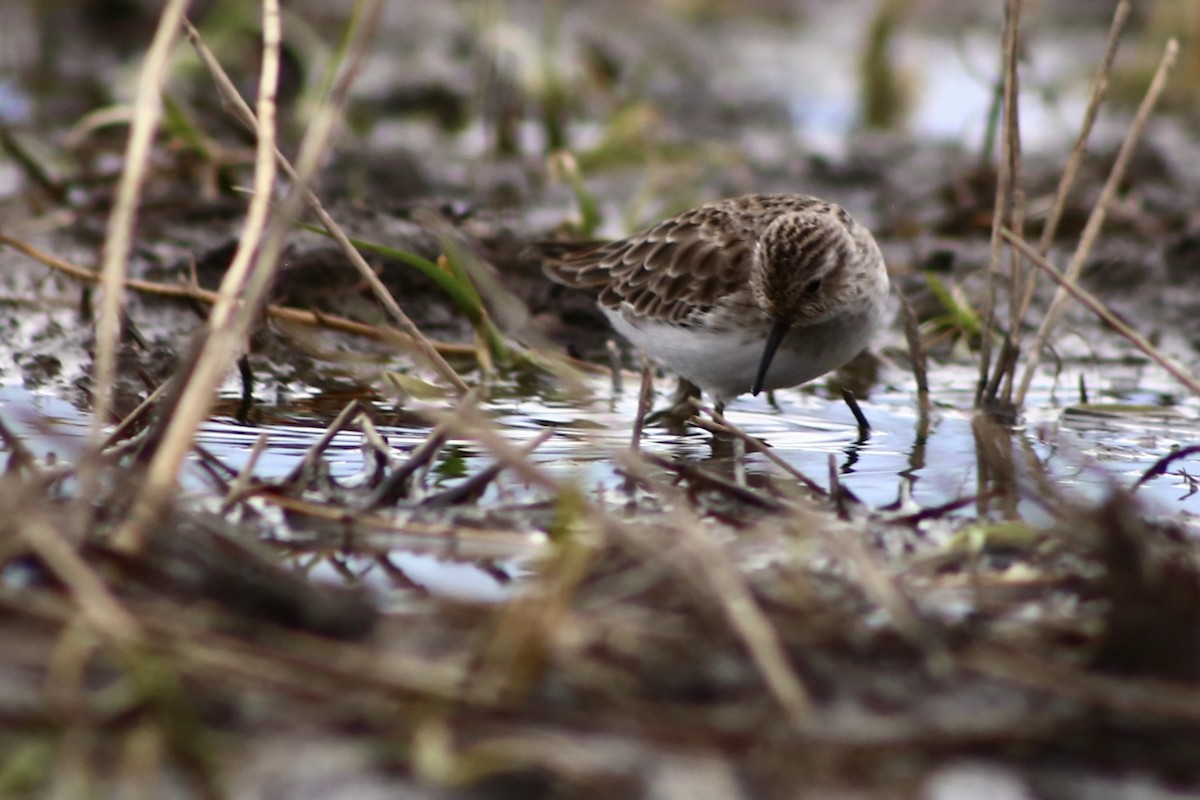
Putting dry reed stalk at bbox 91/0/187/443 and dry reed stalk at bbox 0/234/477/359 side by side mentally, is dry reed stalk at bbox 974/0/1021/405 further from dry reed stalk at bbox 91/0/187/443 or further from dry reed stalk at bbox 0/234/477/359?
dry reed stalk at bbox 91/0/187/443

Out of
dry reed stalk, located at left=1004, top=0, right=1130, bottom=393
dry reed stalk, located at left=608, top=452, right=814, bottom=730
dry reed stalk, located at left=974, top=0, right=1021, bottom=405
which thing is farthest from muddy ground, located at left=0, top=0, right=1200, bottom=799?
dry reed stalk, located at left=974, top=0, right=1021, bottom=405

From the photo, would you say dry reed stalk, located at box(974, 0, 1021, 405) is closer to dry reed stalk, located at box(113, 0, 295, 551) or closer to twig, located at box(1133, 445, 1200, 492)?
twig, located at box(1133, 445, 1200, 492)

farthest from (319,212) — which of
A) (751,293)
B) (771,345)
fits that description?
(751,293)

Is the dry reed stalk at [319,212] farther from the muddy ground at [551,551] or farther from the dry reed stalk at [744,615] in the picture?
the dry reed stalk at [744,615]

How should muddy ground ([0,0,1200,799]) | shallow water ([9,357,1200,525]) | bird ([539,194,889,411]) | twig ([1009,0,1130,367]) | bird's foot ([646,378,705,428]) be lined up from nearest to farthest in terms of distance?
1. muddy ground ([0,0,1200,799])
2. shallow water ([9,357,1200,525])
3. twig ([1009,0,1130,367])
4. bird ([539,194,889,411])
5. bird's foot ([646,378,705,428])

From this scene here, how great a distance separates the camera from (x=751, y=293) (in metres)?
5.85

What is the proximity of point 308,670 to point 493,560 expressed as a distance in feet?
3.68

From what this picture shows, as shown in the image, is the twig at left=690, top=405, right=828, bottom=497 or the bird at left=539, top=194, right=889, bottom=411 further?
the bird at left=539, top=194, right=889, bottom=411

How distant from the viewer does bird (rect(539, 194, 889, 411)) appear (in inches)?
219

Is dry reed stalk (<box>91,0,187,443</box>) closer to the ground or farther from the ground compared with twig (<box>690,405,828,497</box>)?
farther from the ground

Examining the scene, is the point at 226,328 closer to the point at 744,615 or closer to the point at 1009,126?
the point at 744,615

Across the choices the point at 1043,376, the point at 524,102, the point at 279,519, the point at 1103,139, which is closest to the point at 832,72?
the point at 1103,139

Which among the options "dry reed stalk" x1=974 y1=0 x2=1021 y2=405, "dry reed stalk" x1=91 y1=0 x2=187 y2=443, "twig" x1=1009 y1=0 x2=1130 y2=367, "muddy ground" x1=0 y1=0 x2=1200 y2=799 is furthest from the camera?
"dry reed stalk" x1=974 y1=0 x2=1021 y2=405

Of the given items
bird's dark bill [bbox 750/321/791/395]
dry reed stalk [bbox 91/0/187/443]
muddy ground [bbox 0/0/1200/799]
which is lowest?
muddy ground [bbox 0/0/1200/799]
